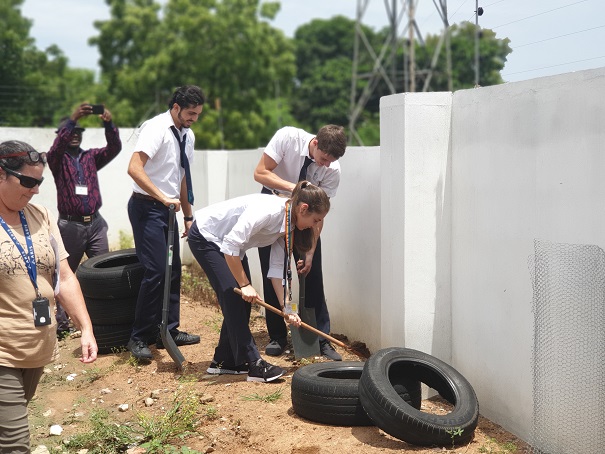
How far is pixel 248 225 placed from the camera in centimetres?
598

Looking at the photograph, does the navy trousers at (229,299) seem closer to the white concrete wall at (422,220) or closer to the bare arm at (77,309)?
the white concrete wall at (422,220)

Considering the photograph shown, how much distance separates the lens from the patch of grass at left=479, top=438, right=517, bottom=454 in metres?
5.02

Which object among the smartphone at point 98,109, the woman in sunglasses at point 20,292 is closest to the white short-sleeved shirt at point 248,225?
the woman in sunglasses at point 20,292

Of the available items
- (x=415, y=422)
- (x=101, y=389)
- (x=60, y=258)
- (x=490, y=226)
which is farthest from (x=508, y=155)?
(x=101, y=389)

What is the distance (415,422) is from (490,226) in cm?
143

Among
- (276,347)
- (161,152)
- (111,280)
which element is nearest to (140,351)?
(111,280)

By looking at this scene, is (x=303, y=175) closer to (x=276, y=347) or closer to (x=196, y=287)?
(x=276, y=347)

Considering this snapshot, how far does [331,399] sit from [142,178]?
2.57 m

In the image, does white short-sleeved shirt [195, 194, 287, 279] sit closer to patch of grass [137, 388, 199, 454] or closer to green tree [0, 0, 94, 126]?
patch of grass [137, 388, 199, 454]

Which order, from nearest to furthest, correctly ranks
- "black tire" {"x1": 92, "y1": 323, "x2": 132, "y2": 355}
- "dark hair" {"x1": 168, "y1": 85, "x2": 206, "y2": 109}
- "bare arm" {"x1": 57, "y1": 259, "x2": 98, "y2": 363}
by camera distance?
"bare arm" {"x1": 57, "y1": 259, "x2": 98, "y2": 363}, "dark hair" {"x1": 168, "y1": 85, "x2": 206, "y2": 109}, "black tire" {"x1": 92, "y1": 323, "x2": 132, "y2": 355}

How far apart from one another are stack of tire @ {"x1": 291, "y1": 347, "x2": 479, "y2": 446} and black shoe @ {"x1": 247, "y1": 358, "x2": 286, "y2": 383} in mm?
629

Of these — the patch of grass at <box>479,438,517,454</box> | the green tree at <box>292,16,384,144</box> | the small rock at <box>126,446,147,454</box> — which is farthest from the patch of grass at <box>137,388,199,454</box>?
the green tree at <box>292,16,384,144</box>

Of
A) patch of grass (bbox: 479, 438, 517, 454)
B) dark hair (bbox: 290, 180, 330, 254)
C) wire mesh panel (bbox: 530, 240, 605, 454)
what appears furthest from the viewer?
dark hair (bbox: 290, 180, 330, 254)

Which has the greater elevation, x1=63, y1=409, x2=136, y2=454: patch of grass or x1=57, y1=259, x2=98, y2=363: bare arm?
x1=57, y1=259, x2=98, y2=363: bare arm
